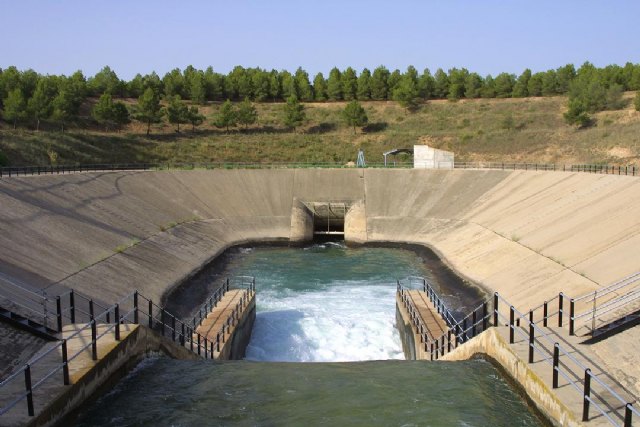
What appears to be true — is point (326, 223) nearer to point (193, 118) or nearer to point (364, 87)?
point (193, 118)

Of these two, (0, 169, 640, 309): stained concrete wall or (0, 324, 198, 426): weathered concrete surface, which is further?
(0, 169, 640, 309): stained concrete wall

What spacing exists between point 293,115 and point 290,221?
4370 centimetres

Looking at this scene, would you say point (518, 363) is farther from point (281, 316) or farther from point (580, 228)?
point (580, 228)

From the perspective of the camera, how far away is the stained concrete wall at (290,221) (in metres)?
27.5

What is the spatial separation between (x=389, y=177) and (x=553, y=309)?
1384 inches

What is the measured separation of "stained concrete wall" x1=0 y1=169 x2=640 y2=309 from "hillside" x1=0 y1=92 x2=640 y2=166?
18.9m

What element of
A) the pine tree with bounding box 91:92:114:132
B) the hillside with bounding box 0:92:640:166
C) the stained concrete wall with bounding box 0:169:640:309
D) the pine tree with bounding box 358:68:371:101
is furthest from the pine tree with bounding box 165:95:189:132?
the pine tree with bounding box 358:68:371:101

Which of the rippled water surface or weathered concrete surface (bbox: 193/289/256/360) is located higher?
the rippled water surface

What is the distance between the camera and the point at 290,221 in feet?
170

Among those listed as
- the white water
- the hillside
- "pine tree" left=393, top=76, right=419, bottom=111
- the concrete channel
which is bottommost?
the white water

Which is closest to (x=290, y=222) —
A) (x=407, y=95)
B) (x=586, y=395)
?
(x=586, y=395)

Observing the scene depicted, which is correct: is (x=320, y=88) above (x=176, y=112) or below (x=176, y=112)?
above

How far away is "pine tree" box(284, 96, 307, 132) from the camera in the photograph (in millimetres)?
92875

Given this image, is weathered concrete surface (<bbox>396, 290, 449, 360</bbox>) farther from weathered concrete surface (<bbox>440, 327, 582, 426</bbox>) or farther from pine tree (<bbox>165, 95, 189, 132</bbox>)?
pine tree (<bbox>165, 95, 189, 132</bbox>)
